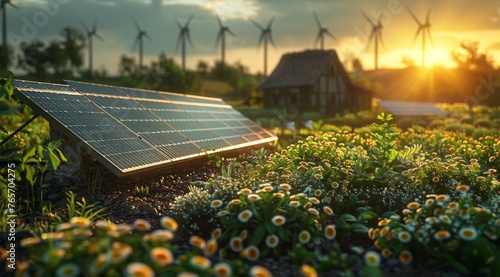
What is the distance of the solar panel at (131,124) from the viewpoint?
809 cm

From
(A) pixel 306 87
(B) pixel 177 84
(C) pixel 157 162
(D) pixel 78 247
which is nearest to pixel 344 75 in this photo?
(A) pixel 306 87

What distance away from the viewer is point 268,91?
40.9 metres

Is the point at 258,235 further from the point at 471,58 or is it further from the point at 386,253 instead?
the point at 471,58

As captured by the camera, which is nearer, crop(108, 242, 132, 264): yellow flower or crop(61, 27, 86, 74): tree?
crop(108, 242, 132, 264): yellow flower

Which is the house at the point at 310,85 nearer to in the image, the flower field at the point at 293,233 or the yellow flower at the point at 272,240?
the flower field at the point at 293,233

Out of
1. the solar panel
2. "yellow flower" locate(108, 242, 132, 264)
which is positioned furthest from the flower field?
the solar panel

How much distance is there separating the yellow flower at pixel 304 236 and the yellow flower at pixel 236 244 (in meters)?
0.67

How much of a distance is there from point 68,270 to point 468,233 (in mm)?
3674

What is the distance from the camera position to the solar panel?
8086 mm

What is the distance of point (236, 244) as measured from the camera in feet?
16.5

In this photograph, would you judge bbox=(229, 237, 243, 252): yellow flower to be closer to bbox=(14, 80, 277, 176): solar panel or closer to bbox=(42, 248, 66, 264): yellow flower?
bbox=(42, 248, 66, 264): yellow flower

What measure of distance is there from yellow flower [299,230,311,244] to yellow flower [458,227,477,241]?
1537 millimetres

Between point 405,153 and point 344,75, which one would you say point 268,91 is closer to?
point 344,75

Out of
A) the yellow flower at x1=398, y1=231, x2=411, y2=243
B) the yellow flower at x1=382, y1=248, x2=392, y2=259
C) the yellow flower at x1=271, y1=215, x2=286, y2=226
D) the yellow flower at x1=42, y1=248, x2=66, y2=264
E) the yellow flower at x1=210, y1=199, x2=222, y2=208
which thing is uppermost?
the yellow flower at x1=42, y1=248, x2=66, y2=264
